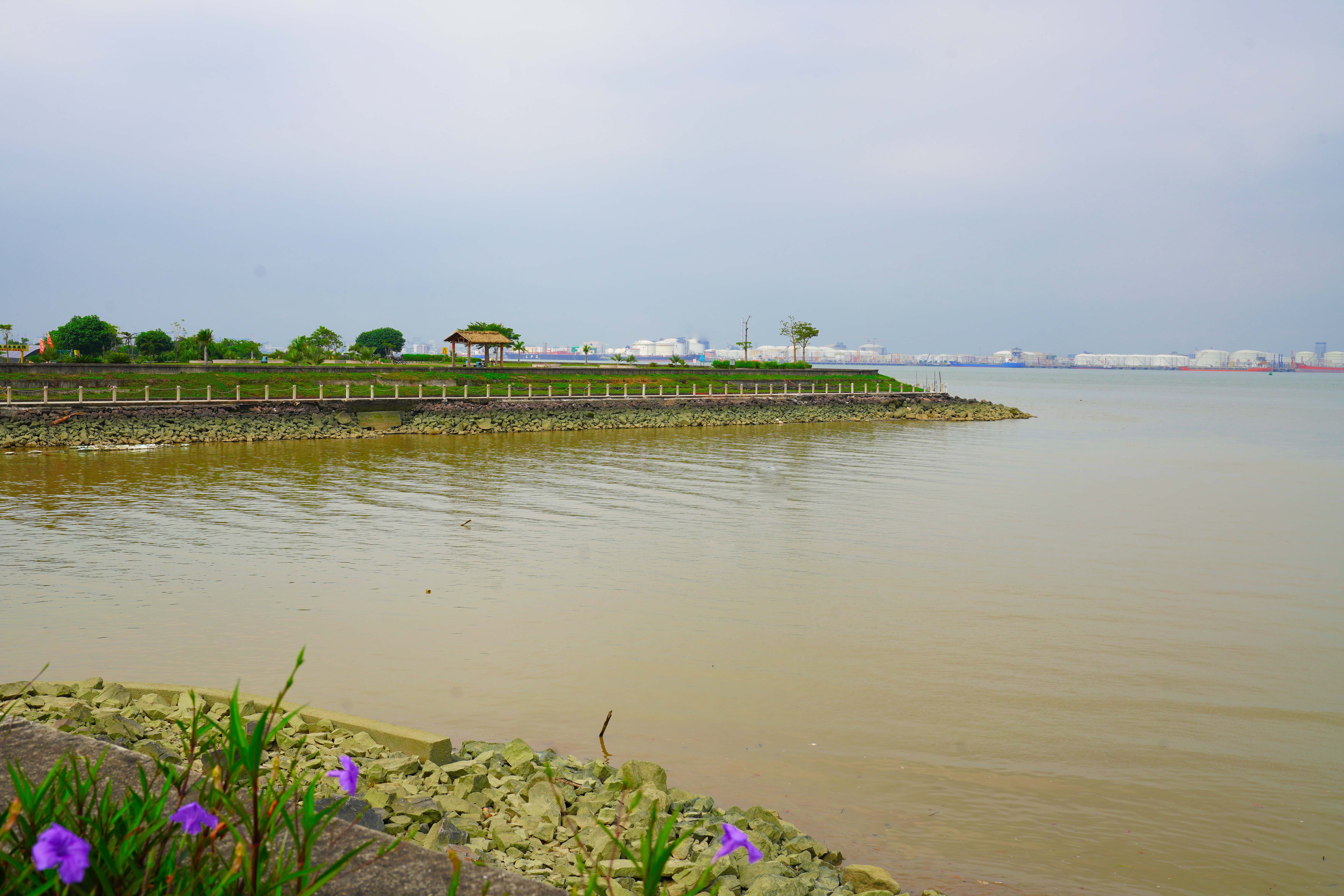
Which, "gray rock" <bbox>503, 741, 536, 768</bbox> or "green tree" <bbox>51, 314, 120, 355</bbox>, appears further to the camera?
"green tree" <bbox>51, 314, 120, 355</bbox>

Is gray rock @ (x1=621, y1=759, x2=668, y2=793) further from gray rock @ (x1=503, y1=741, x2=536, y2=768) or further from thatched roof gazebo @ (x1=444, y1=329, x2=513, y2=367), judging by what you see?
thatched roof gazebo @ (x1=444, y1=329, x2=513, y2=367)

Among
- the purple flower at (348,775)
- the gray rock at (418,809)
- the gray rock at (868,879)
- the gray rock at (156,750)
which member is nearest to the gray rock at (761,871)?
the gray rock at (868,879)

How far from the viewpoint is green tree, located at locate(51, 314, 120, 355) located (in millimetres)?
80812

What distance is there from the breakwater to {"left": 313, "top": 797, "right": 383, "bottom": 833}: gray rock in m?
37.3

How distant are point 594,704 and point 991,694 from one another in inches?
170

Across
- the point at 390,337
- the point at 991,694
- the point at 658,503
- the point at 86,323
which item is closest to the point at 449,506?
the point at 658,503

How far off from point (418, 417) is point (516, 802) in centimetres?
4580

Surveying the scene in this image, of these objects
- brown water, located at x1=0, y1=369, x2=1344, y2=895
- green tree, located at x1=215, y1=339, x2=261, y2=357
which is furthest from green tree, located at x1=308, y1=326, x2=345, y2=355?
brown water, located at x1=0, y1=369, x2=1344, y2=895

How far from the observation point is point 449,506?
22.9 meters

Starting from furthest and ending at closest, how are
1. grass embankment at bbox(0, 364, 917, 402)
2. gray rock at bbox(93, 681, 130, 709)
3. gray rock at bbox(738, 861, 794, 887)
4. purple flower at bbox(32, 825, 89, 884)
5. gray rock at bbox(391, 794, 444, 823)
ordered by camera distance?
grass embankment at bbox(0, 364, 917, 402), gray rock at bbox(93, 681, 130, 709), gray rock at bbox(391, 794, 444, 823), gray rock at bbox(738, 861, 794, 887), purple flower at bbox(32, 825, 89, 884)

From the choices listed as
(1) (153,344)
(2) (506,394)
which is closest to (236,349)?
(1) (153,344)

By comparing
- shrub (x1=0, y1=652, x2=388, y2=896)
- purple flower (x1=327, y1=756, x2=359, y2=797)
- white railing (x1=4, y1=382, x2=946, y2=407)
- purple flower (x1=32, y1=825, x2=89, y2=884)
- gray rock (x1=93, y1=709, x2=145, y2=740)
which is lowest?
gray rock (x1=93, y1=709, x2=145, y2=740)

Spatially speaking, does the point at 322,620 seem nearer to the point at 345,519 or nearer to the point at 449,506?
the point at 345,519

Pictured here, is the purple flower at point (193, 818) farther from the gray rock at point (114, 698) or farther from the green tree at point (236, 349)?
the green tree at point (236, 349)
